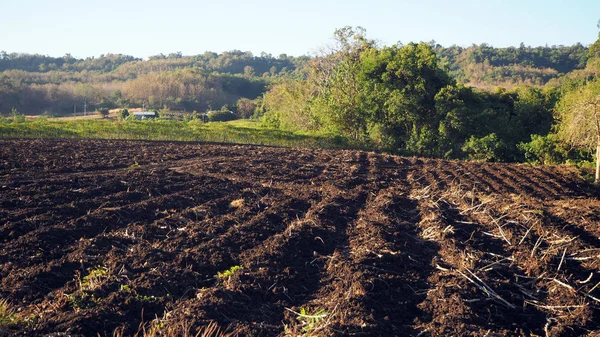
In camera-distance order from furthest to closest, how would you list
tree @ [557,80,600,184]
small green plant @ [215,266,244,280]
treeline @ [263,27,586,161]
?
treeline @ [263,27,586,161]
tree @ [557,80,600,184]
small green plant @ [215,266,244,280]

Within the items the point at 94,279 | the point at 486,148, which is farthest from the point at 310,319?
the point at 486,148

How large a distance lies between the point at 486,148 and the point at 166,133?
1563cm

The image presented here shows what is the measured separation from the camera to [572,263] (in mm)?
7660

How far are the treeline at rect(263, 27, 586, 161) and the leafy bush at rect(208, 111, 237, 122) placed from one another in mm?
22508

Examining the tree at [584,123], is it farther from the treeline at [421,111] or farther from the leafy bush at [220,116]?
the leafy bush at [220,116]

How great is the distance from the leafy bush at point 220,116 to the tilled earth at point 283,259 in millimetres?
38706

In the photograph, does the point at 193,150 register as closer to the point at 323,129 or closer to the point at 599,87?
the point at 323,129

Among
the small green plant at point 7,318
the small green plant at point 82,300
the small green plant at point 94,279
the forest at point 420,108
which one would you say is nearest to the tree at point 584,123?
the forest at point 420,108

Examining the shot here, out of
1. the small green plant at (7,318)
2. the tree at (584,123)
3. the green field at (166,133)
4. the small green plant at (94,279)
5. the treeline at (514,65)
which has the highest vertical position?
the treeline at (514,65)

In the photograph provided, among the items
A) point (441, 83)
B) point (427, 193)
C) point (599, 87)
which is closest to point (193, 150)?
point (427, 193)

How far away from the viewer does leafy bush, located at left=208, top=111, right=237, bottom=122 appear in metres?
52.5

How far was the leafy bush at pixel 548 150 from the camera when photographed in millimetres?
24609

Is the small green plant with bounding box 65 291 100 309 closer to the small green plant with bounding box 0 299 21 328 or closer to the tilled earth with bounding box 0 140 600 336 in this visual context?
the tilled earth with bounding box 0 140 600 336

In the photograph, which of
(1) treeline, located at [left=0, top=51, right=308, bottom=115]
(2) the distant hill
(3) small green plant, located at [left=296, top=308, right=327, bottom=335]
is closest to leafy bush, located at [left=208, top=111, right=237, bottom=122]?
(2) the distant hill
